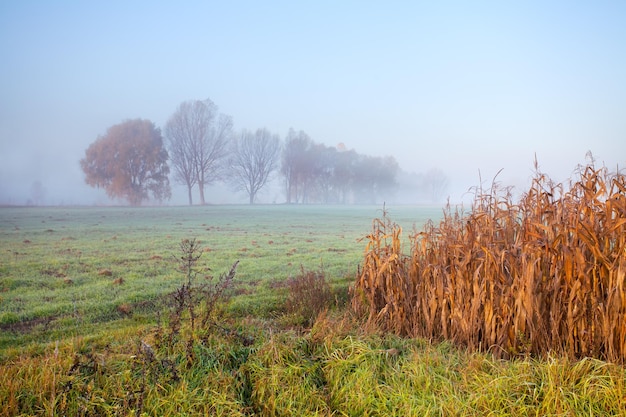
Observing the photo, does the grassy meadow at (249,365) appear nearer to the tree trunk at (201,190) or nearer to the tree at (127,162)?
the tree at (127,162)

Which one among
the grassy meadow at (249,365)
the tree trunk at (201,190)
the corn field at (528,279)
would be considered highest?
the tree trunk at (201,190)

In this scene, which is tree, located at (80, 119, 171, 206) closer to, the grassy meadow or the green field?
the green field

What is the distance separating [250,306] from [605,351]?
4.39 meters

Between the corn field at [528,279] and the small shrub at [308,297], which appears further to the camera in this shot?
the small shrub at [308,297]

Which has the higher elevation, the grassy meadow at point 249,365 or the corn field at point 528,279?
the corn field at point 528,279

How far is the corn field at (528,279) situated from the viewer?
12.1 feet

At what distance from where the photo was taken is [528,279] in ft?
12.6

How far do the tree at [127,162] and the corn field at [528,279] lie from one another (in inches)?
1082

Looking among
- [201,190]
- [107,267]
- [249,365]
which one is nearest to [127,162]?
[201,190]

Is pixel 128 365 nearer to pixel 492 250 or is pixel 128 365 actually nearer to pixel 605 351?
pixel 492 250

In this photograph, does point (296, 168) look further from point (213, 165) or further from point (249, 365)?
point (249, 365)

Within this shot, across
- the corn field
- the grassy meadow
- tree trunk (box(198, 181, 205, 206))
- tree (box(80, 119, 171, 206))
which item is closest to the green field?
the grassy meadow

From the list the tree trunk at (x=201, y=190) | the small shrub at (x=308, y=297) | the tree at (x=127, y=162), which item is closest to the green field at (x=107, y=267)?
the small shrub at (x=308, y=297)

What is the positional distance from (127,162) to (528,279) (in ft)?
96.9
